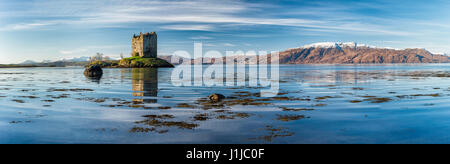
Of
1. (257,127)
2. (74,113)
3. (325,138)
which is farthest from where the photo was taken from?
(74,113)

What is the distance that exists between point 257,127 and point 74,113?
987 cm

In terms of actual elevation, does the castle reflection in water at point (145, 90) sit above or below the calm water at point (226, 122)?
above

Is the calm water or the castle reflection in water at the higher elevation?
the castle reflection in water

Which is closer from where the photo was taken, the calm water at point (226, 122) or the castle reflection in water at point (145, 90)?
the calm water at point (226, 122)

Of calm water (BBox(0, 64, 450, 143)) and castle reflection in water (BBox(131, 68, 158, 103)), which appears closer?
calm water (BBox(0, 64, 450, 143))

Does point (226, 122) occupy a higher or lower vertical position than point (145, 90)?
lower

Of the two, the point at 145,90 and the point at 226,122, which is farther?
the point at 145,90

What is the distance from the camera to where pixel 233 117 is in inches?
563

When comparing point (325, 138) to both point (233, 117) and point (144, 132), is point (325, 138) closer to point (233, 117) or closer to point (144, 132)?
point (233, 117)

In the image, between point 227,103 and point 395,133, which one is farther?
point 227,103
